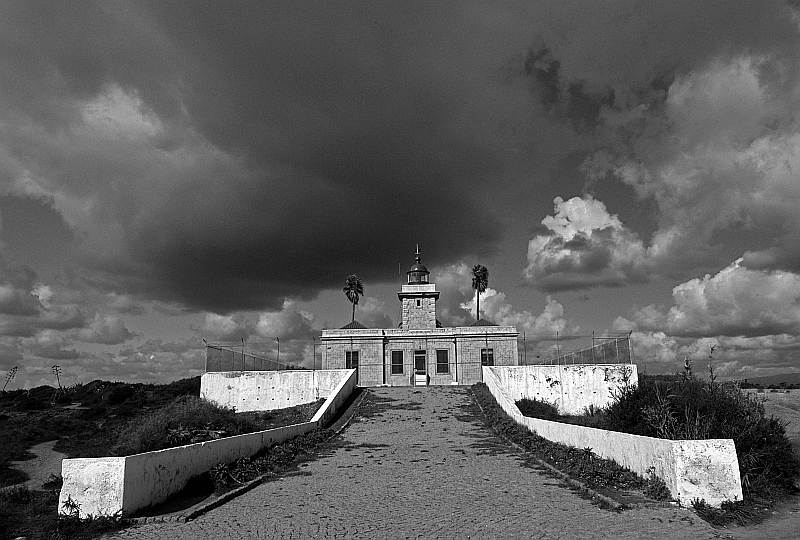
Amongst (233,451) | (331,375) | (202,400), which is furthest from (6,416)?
(233,451)

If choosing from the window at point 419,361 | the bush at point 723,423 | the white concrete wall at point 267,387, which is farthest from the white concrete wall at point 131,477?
the window at point 419,361

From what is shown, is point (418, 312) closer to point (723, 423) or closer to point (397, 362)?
point (397, 362)

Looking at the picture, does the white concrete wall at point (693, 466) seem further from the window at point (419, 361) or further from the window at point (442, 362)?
the window at point (419, 361)

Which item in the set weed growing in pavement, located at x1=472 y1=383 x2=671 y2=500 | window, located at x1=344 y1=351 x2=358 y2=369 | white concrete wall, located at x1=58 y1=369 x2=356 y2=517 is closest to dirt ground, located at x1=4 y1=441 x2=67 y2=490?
white concrete wall, located at x1=58 y1=369 x2=356 y2=517

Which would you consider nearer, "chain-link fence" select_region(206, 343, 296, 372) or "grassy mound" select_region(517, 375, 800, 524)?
"grassy mound" select_region(517, 375, 800, 524)

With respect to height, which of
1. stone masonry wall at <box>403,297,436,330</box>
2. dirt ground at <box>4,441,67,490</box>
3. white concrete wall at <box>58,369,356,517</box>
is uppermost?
stone masonry wall at <box>403,297,436,330</box>

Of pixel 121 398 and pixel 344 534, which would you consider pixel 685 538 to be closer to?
pixel 344 534

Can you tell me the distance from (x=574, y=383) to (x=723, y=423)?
639 inches

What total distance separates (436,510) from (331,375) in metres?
18.8

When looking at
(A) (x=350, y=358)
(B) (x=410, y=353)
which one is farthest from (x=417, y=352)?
(A) (x=350, y=358)

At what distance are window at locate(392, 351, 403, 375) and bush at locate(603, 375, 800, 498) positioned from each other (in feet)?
77.2

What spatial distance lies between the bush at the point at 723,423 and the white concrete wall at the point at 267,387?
16.4 m

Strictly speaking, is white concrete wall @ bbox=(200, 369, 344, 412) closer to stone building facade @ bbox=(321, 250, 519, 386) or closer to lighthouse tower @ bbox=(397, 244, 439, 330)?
stone building facade @ bbox=(321, 250, 519, 386)

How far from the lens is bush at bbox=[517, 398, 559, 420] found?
23125mm
